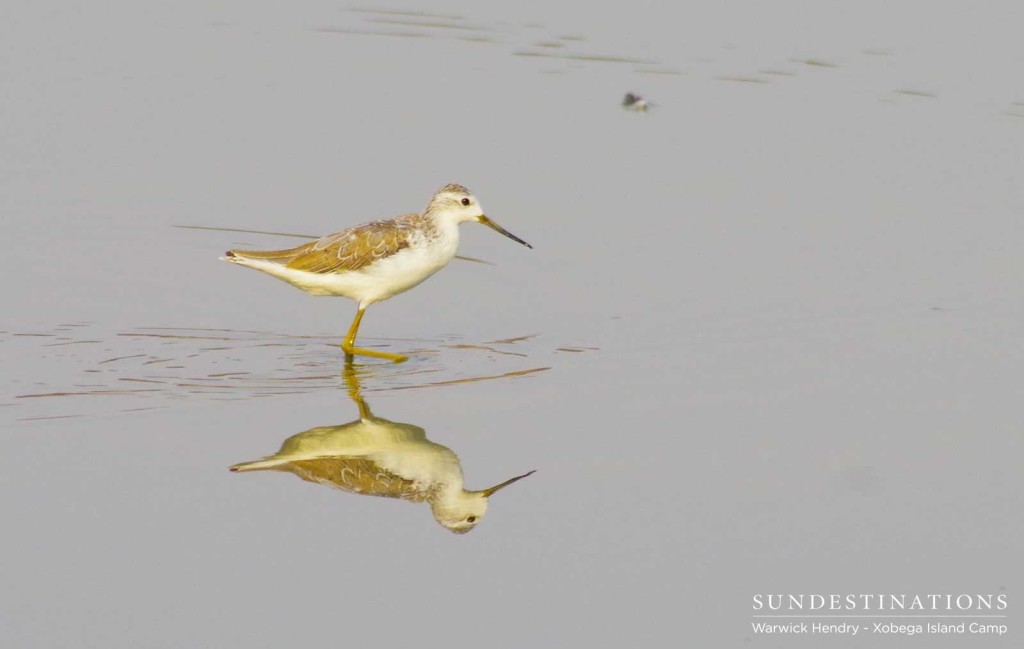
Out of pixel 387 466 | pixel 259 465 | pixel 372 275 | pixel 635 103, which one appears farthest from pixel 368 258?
pixel 635 103

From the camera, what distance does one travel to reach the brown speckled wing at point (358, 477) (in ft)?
Answer: 31.9

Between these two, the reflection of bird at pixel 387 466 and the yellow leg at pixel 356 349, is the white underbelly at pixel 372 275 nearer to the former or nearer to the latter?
the yellow leg at pixel 356 349

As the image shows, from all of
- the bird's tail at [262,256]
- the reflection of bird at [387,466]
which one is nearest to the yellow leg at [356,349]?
the bird's tail at [262,256]

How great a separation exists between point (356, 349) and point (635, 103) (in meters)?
6.88

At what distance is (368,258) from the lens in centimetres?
1259

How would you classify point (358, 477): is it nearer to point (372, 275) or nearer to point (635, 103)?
point (372, 275)

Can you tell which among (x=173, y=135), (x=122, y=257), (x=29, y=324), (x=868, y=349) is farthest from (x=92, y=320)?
(x=868, y=349)

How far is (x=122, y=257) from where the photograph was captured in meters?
14.3

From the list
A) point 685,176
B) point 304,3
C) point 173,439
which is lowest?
point 173,439

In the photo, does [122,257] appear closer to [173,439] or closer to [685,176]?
[173,439]

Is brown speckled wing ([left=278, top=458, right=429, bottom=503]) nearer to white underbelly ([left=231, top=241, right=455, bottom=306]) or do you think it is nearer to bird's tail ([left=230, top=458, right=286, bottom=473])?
bird's tail ([left=230, top=458, right=286, bottom=473])

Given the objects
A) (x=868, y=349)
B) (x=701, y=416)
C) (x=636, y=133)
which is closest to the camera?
(x=701, y=416)

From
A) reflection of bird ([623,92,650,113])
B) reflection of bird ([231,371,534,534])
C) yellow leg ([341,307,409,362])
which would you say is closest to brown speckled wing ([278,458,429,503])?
reflection of bird ([231,371,534,534])

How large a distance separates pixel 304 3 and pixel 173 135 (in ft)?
18.3
